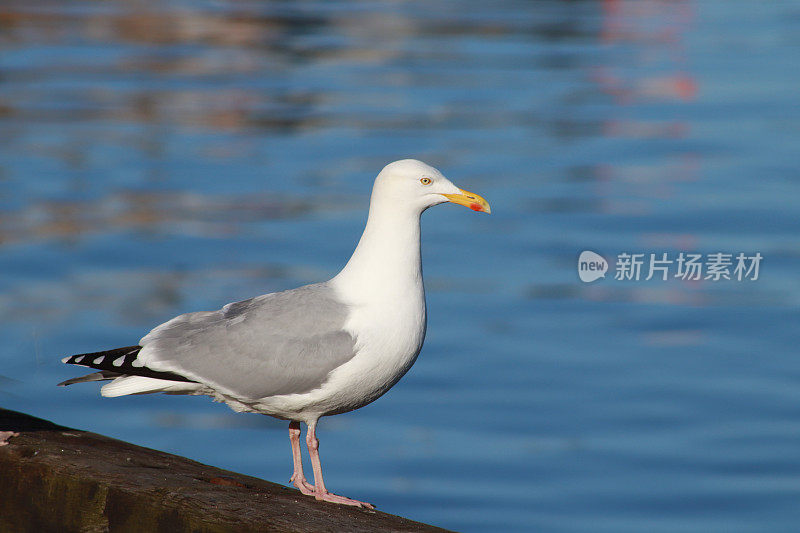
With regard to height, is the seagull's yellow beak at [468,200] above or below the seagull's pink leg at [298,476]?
above

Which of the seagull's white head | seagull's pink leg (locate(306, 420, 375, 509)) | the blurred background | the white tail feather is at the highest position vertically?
the blurred background

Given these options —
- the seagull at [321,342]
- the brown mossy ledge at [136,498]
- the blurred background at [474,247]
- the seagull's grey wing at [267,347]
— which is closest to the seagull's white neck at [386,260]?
the seagull at [321,342]

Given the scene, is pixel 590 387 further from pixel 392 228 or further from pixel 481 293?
pixel 392 228

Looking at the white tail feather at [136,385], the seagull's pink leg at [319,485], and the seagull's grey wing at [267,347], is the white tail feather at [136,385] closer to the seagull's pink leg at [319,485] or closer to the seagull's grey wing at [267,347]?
the seagull's grey wing at [267,347]

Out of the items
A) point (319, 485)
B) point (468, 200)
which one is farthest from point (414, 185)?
point (319, 485)

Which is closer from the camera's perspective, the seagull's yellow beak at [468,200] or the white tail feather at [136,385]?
the white tail feather at [136,385]

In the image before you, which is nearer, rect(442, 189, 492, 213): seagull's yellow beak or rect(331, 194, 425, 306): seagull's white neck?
rect(331, 194, 425, 306): seagull's white neck

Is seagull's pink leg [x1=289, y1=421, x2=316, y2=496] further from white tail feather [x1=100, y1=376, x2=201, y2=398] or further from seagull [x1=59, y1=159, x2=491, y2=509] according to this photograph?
white tail feather [x1=100, y1=376, x2=201, y2=398]

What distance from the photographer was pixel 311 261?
12055mm

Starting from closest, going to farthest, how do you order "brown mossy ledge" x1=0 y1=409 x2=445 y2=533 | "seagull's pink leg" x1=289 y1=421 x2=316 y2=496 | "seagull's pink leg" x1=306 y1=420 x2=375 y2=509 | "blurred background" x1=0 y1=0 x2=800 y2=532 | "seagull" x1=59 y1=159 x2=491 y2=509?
"brown mossy ledge" x1=0 y1=409 x2=445 y2=533 → "seagull's pink leg" x1=306 y1=420 x2=375 y2=509 → "seagull" x1=59 y1=159 x2=491 y2=509 → "seagull's pink leg" x1=289 y1=421 x2=316 y2=496 → "blurred background" x1=0 y1=0 x2=800 y2=532

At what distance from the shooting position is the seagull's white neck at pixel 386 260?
17.8 ft

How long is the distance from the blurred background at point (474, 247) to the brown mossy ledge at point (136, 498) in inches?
138

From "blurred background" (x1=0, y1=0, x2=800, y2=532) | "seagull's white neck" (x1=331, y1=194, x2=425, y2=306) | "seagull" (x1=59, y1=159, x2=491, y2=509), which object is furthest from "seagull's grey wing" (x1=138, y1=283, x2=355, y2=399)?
"blurred background" (x1=0, y1=0, x2=800, y2=532)

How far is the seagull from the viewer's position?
536 cm
